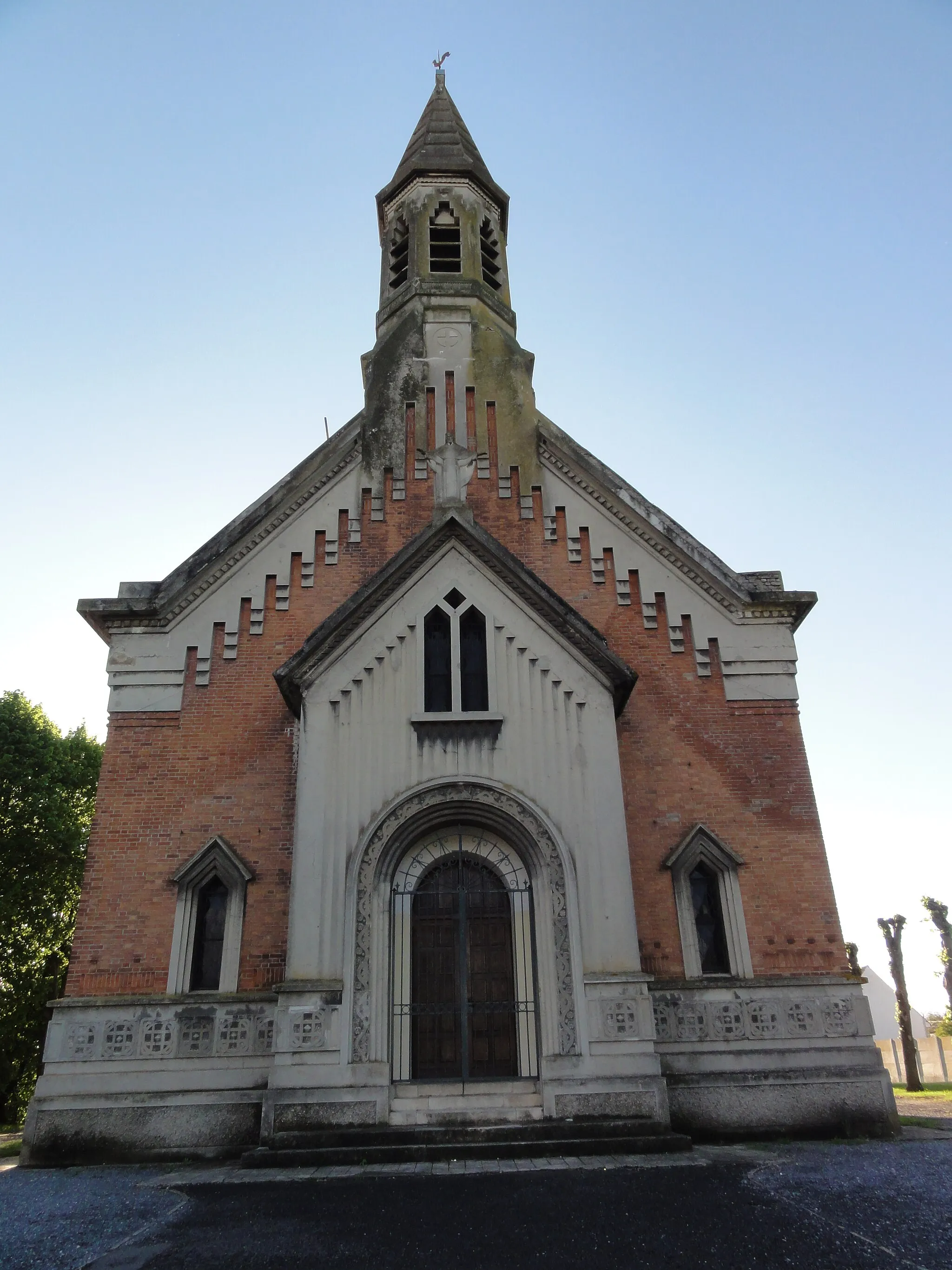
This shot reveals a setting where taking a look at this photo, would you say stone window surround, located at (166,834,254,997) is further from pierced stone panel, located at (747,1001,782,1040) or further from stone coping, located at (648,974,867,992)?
pierced stone panel, located at (747,1001,782,1040)

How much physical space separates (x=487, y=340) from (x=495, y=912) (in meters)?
11.7

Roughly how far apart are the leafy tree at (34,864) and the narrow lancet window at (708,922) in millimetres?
19204

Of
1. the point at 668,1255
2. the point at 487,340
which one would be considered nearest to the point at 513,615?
the point at 487,340

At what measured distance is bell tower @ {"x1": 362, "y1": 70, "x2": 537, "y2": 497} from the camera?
55.2 feet

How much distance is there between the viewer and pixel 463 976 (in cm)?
1201

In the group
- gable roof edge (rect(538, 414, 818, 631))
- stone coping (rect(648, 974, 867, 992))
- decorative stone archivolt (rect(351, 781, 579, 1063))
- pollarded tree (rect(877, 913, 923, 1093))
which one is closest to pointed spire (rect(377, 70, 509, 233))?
gable roof edge (rect(538, 414, 818, 631))

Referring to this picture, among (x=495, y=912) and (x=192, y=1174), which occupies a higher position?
(x=495, y=912)

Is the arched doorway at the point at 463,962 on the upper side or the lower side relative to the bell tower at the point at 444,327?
lower

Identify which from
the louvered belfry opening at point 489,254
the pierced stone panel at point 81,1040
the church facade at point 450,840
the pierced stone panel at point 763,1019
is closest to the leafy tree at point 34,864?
the church facade at point 450,840

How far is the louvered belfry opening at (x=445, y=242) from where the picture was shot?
1972cm

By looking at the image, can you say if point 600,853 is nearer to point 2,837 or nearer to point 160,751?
point 160,751

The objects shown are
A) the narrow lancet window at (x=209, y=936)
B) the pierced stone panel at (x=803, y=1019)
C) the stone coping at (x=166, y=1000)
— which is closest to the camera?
the stone coping at (x=166, y=1000)

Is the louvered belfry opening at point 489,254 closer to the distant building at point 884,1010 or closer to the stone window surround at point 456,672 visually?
the stone window surround at point 456,672

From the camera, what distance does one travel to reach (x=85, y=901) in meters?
13.0
